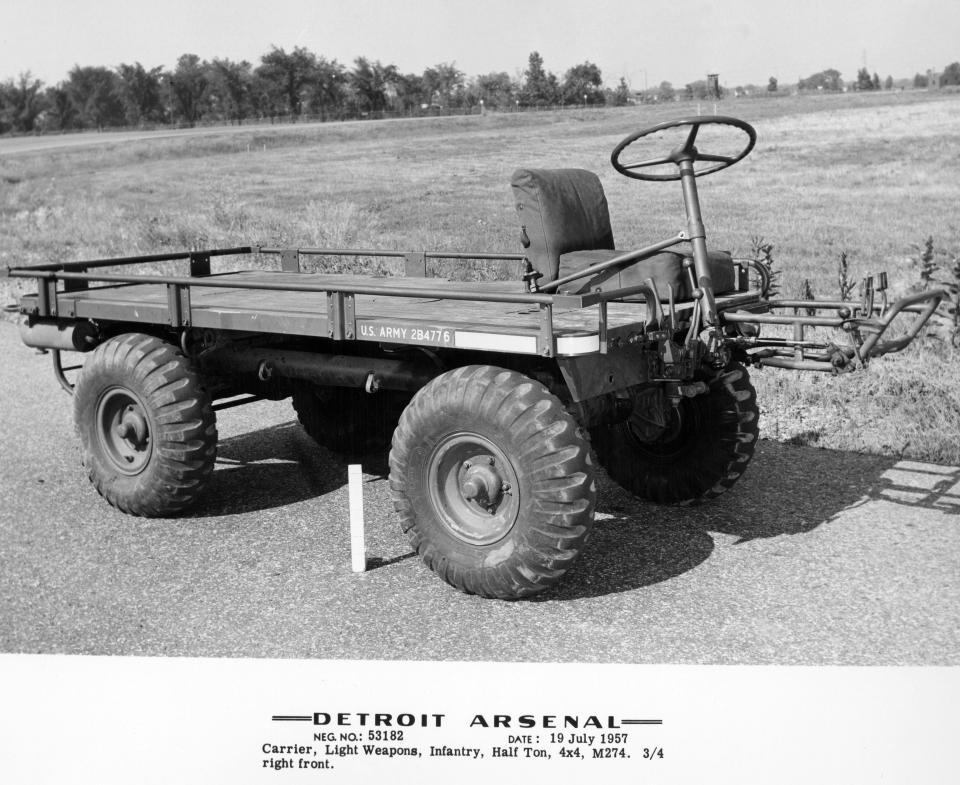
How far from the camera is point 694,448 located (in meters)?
5.87

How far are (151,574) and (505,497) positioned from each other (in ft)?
5.46

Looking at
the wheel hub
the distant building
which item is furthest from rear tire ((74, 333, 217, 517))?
the distant building

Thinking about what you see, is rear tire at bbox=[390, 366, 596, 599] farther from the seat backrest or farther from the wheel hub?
the seat backrest

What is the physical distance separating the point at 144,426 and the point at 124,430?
12cm

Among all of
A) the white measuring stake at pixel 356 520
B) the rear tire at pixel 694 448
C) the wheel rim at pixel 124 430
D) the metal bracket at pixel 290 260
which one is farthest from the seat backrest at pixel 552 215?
the metal bracket at pixel 290 260

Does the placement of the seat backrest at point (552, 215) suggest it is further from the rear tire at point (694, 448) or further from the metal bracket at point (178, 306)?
the metal bracket at point (178, 306)

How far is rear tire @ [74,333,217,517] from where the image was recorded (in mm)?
5750

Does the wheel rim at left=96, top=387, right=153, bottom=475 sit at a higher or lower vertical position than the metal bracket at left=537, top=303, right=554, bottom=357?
lower

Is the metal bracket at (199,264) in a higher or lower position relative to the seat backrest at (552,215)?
lower

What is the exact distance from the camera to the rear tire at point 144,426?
5.75 metres

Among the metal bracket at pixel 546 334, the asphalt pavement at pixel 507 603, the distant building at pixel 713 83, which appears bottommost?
the asphalt pavement at pixel 507 603

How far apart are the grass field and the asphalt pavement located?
229 inches

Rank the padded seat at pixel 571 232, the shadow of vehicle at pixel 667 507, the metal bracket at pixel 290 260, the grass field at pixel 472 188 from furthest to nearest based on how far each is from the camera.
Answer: the grass field at pixel 472 188, the metal bracket at pixel 290 260, the padded seat at pixel 571 232, the shadow of vehicle at pixel 667 507

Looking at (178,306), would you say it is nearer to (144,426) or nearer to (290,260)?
(144,426)
